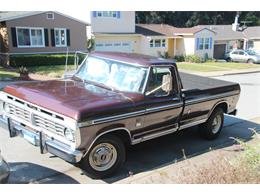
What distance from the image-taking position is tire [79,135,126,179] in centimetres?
500

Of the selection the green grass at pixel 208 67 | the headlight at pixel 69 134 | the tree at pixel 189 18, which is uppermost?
the tree at pixel 189 18

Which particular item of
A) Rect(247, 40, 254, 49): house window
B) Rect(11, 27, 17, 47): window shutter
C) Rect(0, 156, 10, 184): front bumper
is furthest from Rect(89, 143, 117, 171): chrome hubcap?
Rect(247, 40, 254, 49): house window

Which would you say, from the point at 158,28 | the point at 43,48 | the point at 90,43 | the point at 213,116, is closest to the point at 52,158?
the point at 213,116

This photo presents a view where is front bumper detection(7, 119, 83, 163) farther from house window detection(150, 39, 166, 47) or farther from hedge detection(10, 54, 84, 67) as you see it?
house window detection(150, 39, 166, 47)

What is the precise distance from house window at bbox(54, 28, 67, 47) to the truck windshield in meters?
20.7

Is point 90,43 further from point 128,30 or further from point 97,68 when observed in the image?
point 97,68

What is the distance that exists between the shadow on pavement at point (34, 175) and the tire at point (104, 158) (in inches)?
14.3

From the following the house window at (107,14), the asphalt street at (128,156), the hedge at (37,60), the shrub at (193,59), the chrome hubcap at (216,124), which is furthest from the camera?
the shrub at (193,59)

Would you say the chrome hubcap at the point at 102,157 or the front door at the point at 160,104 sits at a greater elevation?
the front door at the point at 160,104

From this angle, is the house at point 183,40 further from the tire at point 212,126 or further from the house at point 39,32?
the tire at point 212,126

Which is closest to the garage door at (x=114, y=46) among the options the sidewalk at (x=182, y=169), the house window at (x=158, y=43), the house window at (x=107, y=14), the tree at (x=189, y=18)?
the house window at (x=107, y=14)

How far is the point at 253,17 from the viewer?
196 feet

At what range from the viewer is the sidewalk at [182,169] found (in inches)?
196

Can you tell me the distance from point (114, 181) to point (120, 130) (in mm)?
863
